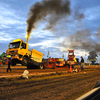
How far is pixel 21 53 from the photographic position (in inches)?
655

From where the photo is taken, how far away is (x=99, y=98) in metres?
2.06

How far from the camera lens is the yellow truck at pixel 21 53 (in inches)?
645

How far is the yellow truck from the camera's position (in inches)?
645

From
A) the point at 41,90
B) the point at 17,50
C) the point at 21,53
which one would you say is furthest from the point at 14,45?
the point at 41,90

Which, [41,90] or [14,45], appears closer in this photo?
[41,90]

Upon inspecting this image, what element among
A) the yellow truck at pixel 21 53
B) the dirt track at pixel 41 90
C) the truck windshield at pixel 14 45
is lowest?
the dirt track at pixel 41 90

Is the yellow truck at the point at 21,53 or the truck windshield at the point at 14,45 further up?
the truck windshield at the point at 14,45

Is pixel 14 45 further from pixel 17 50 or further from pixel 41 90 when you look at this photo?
pixel 41 90

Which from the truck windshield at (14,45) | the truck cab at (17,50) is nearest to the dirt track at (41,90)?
the truck cab at (17,50)

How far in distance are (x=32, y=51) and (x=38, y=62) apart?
264cm

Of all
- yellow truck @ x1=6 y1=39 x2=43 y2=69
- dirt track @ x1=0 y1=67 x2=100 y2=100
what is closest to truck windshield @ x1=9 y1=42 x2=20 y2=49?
yellow truck @ x1=6 y1=39 x2=43 y2=69

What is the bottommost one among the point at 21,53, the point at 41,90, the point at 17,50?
the point at 41,90

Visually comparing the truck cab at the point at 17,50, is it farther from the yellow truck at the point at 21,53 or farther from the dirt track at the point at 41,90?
the dirt track at the point at 41,90

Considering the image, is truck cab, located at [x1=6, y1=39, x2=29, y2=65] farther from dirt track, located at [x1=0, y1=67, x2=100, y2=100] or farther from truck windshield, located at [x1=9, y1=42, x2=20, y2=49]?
dirt track, located at [x1=0, y1=67, x2=100, y2=100]
